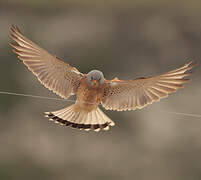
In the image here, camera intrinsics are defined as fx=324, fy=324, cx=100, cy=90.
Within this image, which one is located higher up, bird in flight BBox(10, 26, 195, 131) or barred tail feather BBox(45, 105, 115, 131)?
bird in flight BBox(10, 26, 195, 131)

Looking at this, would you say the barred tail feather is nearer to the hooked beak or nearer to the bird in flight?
the bird in flight

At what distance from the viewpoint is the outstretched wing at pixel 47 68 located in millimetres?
998

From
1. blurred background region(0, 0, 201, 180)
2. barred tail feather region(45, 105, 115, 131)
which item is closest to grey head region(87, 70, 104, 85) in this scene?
barred tail feather region(45, 105, 115, 131)

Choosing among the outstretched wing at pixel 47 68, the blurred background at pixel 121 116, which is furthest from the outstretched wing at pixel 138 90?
the blurred background at pixel 121 116

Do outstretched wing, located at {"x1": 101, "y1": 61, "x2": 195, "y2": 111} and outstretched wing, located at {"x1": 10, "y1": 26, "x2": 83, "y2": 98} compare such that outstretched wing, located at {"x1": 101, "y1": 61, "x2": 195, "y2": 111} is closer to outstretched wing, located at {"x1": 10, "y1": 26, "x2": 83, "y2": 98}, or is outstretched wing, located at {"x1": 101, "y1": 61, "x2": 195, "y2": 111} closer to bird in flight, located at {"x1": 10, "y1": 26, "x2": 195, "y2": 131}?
bird in flight, located at {"x1": 10, "y1": 26, "x2": 195, "y2": 131}

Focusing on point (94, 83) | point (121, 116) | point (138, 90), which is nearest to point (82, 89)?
point (94, 83)

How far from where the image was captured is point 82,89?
978mm

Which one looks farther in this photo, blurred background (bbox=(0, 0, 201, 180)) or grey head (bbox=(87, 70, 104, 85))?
blurred background (bbox=(0, 0, 201, 180))

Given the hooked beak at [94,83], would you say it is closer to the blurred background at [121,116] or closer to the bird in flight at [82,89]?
the bird in flight at [82,89]

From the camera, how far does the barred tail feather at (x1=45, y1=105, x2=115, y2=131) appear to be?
100 centimetres

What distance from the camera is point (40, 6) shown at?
1.85 m

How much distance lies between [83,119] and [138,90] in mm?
193

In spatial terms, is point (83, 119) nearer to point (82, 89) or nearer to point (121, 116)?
point (82, 89)

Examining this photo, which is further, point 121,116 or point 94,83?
point 121,116
